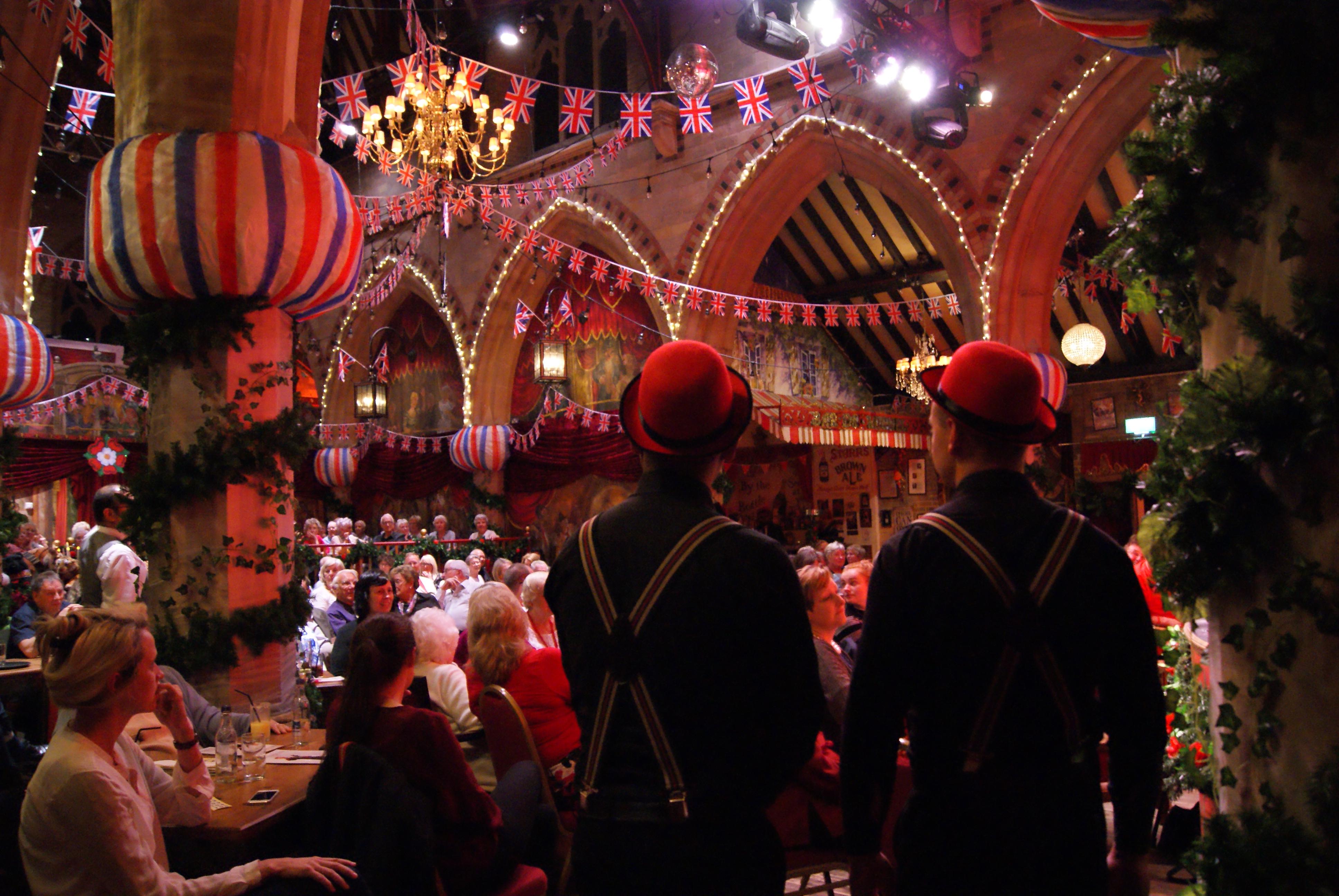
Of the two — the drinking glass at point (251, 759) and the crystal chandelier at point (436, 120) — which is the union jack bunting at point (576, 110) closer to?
the crystal chandelier at point (436, 120)

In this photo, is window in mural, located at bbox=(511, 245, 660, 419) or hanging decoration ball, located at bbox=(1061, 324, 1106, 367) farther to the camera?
window in mural, located at bbox=(511, 245, 660, 419)

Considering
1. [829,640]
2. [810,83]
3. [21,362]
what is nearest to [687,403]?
[829,640]

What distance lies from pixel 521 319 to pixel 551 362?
2.20 metres

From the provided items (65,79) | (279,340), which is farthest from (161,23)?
(65,79)

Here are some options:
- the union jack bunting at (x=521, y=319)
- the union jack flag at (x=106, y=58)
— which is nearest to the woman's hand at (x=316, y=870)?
the union jack flag at (x=106, y=58)

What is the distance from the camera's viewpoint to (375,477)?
15984mm

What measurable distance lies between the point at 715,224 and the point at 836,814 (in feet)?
29.4

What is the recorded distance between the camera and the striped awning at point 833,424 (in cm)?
1033

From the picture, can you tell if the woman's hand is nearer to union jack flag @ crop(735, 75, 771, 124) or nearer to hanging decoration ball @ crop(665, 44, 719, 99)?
hanging decoration ball @ crop(665, 44, 719, 99)

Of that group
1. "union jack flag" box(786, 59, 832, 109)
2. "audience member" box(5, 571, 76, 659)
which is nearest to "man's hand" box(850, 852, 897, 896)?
"audience member" box(5, 571, 76, 659)

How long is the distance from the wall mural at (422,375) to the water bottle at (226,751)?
12678 millimetres

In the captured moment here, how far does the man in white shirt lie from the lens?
4117 mm

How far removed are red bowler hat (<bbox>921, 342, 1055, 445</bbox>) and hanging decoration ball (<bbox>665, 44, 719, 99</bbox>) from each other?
6141mm

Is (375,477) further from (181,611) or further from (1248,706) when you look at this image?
(1248,706)
